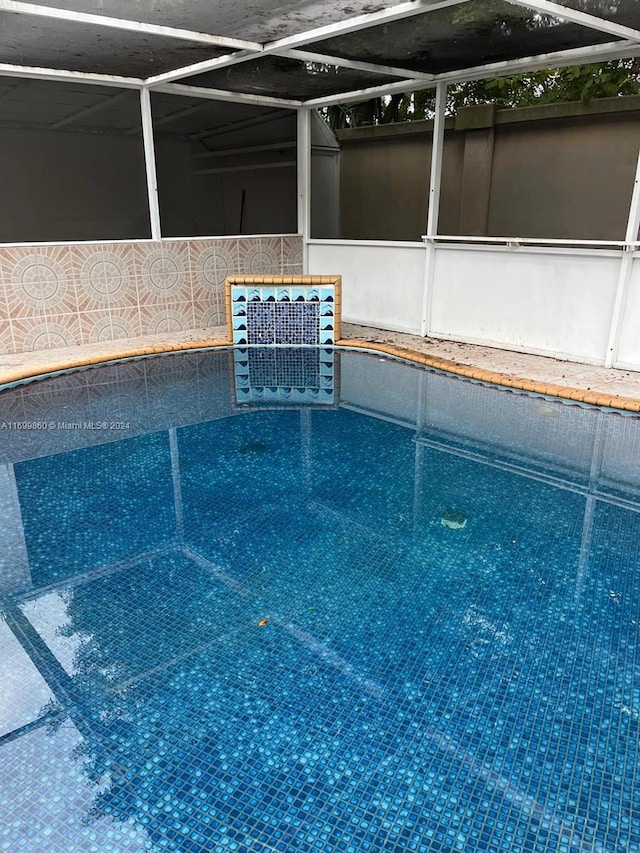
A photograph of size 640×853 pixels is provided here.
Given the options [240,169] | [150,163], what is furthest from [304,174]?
[150,163]

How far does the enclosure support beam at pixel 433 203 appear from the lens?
244 inches

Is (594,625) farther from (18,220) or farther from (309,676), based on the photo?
(18,220)

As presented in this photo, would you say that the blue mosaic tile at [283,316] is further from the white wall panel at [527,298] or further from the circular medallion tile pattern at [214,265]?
the white wall panel at [527,298]

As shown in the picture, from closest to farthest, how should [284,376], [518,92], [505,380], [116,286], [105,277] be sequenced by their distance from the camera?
[505,380]
[284,376]
[105,277]
[116,286]
[518,92]

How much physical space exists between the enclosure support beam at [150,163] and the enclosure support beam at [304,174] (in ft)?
6.49

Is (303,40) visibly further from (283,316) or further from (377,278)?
(377,278)

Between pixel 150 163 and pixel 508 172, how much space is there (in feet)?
16.7

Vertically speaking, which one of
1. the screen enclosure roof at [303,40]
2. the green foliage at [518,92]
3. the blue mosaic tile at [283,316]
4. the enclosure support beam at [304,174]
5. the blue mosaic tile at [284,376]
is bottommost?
the blue mosaic tile at [284,376]

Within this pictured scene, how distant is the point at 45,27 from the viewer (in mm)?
4305

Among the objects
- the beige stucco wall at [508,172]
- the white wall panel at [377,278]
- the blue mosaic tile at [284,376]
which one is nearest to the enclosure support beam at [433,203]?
the white wall panel at [377,278]

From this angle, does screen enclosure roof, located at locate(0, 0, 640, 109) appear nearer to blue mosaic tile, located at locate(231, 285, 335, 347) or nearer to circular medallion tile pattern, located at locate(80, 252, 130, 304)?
circular medallion tile pattern, located at locate(80, 252, 130, 304)

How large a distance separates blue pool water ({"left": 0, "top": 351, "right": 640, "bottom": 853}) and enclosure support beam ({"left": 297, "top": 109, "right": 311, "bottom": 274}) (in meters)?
4.50

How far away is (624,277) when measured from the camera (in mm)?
5047

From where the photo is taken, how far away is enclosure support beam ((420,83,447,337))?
6.19m
